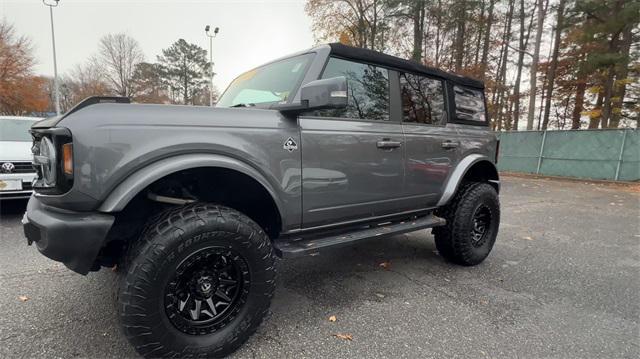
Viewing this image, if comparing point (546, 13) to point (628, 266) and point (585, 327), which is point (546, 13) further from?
point (585, 327)

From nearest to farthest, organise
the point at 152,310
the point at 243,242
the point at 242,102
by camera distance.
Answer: the point at 152,310, the point at 243,242, the point at 242,102

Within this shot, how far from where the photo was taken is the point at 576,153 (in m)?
11.7

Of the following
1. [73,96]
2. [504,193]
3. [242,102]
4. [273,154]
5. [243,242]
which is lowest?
[504,193]

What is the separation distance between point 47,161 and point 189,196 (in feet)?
2.48

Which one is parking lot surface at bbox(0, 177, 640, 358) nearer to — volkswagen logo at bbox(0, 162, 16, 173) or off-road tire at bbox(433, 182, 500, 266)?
off-road tire at bbox(433, 182, 500, 266)

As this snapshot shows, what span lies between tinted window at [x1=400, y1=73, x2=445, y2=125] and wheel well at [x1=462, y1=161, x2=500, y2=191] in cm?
82

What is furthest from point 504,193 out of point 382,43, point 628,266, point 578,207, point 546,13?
point 382,43

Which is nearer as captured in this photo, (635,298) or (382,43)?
(635,298)

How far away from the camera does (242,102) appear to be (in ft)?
8.95

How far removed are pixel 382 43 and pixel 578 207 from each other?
650 inches

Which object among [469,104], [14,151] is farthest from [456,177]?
[14,151]

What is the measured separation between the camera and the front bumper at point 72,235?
4.99ft

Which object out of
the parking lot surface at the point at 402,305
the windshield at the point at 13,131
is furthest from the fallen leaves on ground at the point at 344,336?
the windshield at the point at 13,131

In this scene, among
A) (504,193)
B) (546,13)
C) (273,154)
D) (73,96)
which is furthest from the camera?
(73,96)
